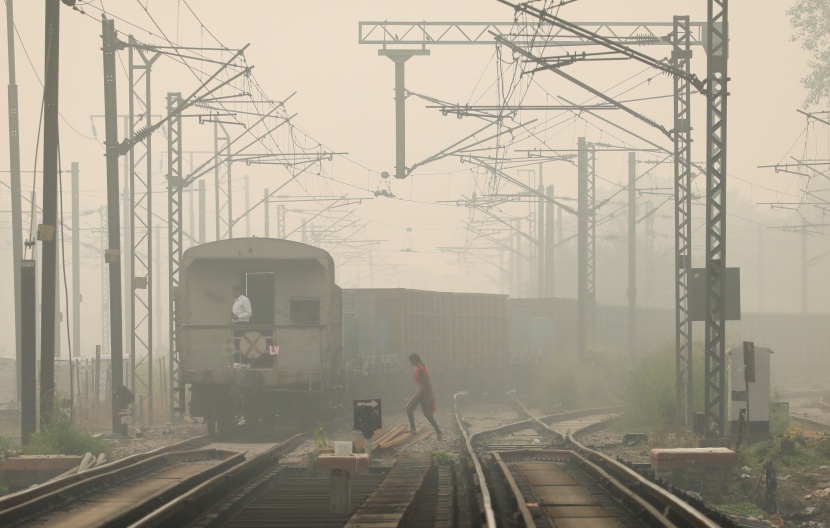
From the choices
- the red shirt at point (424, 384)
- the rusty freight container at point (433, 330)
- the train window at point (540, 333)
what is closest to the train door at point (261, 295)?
the red shirt at point (424, 384)

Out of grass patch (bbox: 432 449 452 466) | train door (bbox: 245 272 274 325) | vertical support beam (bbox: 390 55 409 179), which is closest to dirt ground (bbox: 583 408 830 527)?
grass patch (bbox: 432 449 452 466)

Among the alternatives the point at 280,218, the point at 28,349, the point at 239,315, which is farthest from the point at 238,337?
the point at 280,218

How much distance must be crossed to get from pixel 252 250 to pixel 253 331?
60.9 inches

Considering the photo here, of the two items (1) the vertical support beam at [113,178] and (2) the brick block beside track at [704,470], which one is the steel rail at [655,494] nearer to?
(2) the brick block beside track at [704,470]

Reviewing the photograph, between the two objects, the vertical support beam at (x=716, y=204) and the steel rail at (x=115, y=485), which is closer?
the steel rail at (x=115, y=485)

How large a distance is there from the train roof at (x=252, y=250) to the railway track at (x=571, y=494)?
19.8 ft

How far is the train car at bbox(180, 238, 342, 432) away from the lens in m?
22.7

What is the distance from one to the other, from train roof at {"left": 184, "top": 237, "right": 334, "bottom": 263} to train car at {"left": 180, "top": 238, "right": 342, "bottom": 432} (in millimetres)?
19

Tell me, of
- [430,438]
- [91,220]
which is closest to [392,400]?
[430,438]

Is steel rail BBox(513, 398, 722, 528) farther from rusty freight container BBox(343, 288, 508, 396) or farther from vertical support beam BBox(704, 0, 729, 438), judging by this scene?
rusty freight container BBox(343, 288, 508, 396)

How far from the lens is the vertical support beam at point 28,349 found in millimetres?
18875

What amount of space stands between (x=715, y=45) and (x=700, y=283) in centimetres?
392

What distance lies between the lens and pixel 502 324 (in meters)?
→ 41.3

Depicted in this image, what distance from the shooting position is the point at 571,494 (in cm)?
1349
